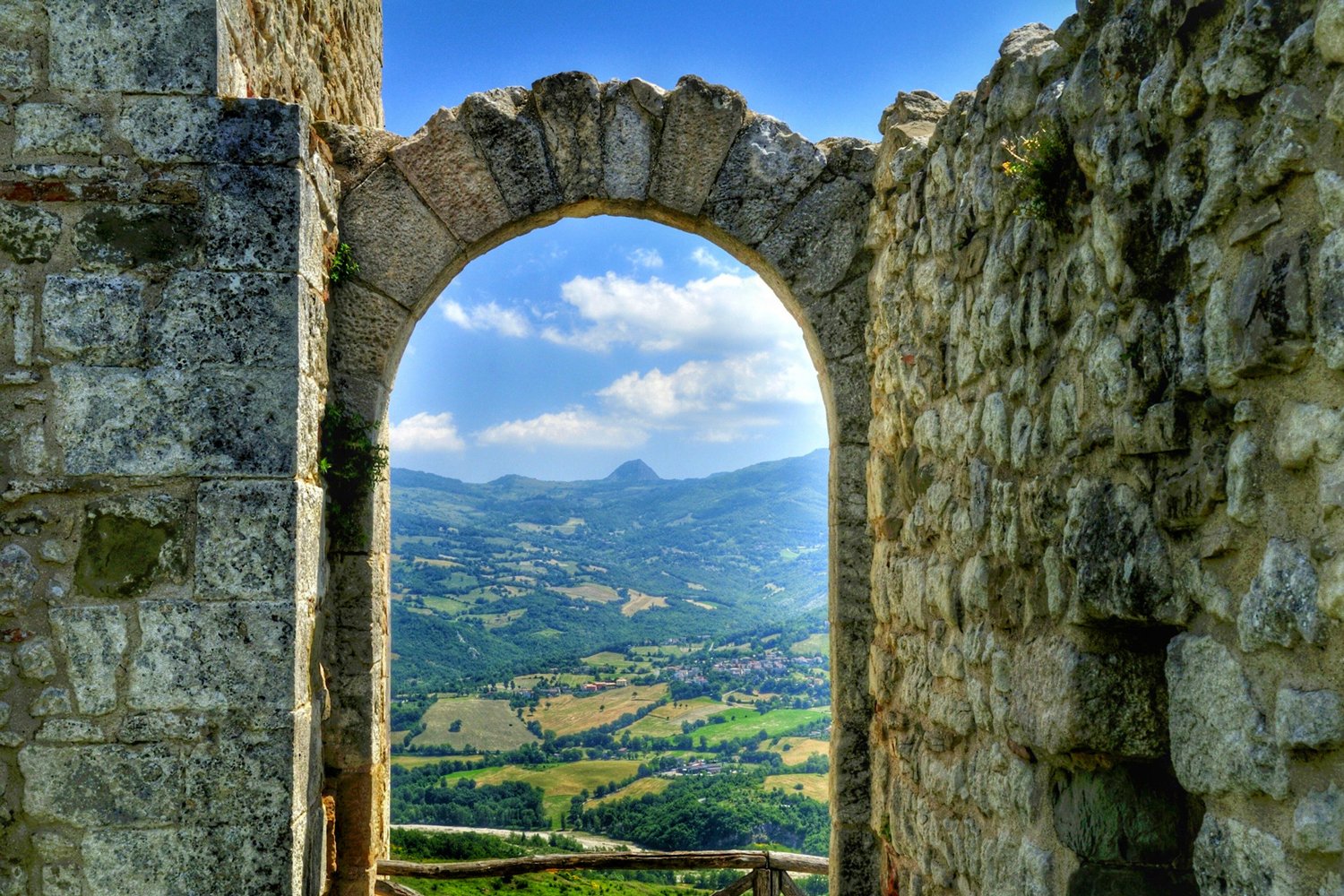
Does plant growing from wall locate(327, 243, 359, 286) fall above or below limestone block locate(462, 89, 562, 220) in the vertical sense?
below

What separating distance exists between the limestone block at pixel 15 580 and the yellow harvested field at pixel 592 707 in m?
8.96

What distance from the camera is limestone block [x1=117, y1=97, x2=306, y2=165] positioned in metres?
3.45

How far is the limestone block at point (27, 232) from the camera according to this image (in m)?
3.36

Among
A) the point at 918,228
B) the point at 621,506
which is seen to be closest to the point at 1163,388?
the point at 918,228

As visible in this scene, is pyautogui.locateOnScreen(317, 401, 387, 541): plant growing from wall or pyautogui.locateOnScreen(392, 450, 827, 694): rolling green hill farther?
pyautogui.locateOnScreen(392, 450, 827, 694): rolling green hill

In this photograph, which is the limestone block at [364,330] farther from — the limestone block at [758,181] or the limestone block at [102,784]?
the limestone block at [102,784]

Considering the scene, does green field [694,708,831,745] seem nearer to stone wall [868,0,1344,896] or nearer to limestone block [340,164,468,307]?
stone wall [868,0,1344,896]

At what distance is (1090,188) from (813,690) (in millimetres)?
9224

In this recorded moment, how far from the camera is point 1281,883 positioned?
157 centimetres

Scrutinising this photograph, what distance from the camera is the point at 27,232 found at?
337 cm

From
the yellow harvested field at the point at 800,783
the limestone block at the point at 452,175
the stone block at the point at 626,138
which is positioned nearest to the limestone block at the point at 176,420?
the limestone block at the point at 452,175

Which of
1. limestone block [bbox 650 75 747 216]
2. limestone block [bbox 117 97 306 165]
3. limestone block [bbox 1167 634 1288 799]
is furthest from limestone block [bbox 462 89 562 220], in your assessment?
limestone block [bbox 1167 634 1288 799]

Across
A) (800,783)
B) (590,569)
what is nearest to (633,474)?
(590,569)

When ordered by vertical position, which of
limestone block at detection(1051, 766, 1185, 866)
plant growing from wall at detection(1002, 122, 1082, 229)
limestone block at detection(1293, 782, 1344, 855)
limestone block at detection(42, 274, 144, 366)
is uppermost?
plant growing from wall at detection(1002, 122, 1082, 229)
